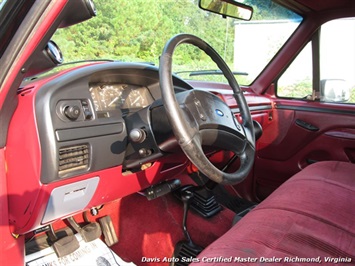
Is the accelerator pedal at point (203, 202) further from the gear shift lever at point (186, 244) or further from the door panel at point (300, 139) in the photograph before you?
the door panel at point (300, 139)

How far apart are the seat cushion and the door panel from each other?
2.59 feet

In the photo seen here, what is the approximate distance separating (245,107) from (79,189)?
838 mm

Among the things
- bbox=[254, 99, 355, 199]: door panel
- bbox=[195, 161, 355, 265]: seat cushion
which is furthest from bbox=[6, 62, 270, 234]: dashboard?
bbox=[254, 99, 355, 199]: door panel

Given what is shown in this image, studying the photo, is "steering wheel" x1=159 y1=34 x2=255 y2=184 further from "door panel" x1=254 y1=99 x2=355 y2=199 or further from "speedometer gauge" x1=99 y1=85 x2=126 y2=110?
"door panel" x1=254 y1=99 x2=355 y2=199

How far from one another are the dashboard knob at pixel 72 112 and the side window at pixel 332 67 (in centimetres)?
196

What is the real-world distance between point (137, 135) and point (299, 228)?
0.68 metres

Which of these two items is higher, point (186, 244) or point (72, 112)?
point (72, 112)

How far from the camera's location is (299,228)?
4.09 ft

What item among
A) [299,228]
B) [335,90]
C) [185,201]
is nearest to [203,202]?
[185,201]

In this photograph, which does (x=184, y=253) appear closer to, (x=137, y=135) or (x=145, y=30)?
(x=137, y=135)

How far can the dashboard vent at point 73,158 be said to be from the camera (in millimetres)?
1245

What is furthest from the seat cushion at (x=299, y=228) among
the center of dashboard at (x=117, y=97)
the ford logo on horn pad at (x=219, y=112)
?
the center of dashboard at (x=117, y=97)

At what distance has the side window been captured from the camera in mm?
2441

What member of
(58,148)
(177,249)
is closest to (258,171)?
(177,249)
